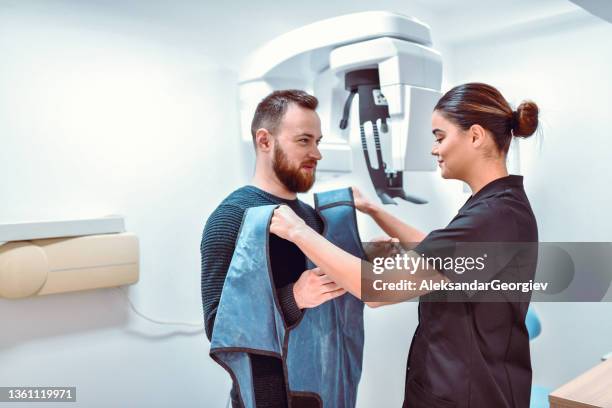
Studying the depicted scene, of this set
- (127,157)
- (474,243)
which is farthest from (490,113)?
(127,157)

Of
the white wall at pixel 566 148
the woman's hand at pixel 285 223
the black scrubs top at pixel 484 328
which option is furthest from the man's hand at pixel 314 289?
the white wall at pixel 566 148

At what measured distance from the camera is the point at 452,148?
122 cm

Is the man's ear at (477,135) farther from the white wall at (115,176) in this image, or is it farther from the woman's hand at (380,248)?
the white wall at (115,176)

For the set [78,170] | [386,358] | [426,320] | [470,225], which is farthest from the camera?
[386,358]

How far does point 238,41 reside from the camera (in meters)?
1.88

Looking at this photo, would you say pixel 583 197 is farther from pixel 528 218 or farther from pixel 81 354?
pixel 81 354

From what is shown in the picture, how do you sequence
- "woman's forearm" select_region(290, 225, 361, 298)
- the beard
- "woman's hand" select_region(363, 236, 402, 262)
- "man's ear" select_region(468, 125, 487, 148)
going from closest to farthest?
1. "woman's forearm" select_region(290, 225, 361, 298)
2. "man's ear" select_region(468, 125, 487, 148)
3. the beard
4. "woman's hand" select_region(363, 236, 402, 262)

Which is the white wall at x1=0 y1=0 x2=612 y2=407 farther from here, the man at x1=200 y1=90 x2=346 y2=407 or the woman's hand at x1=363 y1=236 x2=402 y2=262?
the woman's hand at x1=363 y1=236 x2=402 y2=262

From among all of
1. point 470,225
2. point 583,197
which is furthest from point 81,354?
point 583,197

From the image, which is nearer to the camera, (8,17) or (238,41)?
(8,17)

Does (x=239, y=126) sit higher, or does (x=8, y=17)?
(x=8, y=17)

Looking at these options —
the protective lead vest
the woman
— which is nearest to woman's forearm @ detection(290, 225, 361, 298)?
the woman

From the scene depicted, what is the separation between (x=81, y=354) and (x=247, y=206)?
0.66 metres

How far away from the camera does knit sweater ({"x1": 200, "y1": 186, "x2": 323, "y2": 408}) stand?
1219 mm
